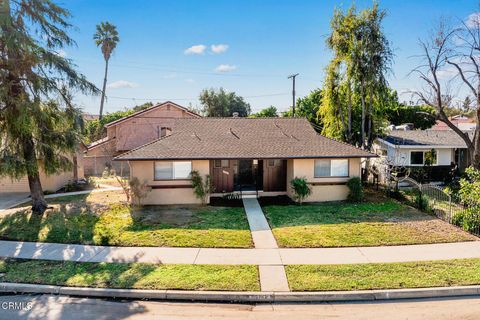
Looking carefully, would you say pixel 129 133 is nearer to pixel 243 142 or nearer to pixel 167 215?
pixel 243 142

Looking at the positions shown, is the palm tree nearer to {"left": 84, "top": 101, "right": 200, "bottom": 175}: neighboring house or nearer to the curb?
{"left": 84, "top": 101, "right": 200, "bottom": 175}: neighboring house

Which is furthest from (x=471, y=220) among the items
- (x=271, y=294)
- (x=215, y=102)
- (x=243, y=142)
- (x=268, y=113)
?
(x=215, y=102)

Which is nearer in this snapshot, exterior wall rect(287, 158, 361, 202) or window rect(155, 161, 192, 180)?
window rect(155, 161, 192, 180)

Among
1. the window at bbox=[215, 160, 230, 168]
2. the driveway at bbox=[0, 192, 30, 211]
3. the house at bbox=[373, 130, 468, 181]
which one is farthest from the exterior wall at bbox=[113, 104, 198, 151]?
the house at bbox=[373, 130, 468, 181]

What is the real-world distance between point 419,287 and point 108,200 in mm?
14555

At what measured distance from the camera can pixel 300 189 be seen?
1562 centimetres

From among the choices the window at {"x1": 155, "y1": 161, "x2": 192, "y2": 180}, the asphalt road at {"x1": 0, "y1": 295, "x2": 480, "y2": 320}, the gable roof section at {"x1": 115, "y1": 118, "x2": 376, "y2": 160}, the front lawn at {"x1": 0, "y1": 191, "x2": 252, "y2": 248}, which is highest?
the gable roof section at {"x1": 115, "y1": 118, "x2": 376, "y2": 160}

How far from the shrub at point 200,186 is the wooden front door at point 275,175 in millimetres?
3567

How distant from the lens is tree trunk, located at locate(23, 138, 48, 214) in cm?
1335

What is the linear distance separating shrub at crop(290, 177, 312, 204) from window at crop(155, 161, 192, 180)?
5073 mm

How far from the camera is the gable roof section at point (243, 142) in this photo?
15.6 meters

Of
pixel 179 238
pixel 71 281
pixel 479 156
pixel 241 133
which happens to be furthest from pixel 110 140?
pixel 479 156

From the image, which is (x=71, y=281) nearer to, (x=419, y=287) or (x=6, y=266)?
(x=6, y=266)

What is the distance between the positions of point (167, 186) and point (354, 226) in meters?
8.52
